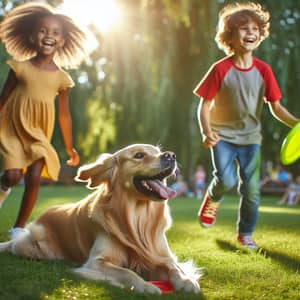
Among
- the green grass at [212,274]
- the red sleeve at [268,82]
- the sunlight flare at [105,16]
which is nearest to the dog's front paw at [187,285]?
the green grass at [212,274]

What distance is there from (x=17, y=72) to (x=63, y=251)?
4.40 feet

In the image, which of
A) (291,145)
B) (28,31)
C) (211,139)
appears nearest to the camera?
(291,145)

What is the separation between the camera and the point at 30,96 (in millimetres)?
3730

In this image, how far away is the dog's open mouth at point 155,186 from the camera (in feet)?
8.48

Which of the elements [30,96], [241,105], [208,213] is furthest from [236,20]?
[30,96]

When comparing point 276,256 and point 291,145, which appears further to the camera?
point 291,145

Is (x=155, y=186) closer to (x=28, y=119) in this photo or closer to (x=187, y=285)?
(x=187, y=285)

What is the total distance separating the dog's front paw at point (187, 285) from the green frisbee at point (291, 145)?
132 cm

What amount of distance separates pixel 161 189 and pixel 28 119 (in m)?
1.46

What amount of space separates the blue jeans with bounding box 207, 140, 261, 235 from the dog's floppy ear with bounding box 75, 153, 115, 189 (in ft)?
3.91

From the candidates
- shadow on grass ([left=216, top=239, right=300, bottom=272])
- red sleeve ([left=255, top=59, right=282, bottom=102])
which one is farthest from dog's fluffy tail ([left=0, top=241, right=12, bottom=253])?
red sleeve ([left=255, top=59, right=282, bottom=102])

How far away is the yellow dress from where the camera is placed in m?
3.64

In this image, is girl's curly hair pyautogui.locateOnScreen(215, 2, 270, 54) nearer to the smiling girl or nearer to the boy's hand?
the boy's hand

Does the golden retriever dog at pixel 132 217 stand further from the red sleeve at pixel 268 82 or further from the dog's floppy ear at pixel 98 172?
the red sleeve at pixel 268 82
